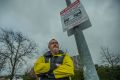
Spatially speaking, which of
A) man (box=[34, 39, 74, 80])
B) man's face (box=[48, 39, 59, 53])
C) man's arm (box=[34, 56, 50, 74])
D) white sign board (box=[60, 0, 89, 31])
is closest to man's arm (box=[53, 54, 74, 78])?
man (box=[34, 39, 74, 80])

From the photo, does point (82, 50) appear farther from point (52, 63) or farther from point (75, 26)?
point (52, 63)

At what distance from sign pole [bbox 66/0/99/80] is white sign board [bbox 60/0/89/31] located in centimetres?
24

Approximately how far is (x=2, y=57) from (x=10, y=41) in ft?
11.9

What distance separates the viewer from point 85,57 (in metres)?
2.96

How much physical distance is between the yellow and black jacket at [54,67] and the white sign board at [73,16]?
923 mm

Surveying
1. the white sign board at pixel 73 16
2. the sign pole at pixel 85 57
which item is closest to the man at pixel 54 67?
the sign pole at pixel 85 57

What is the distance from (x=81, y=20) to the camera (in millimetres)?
2975

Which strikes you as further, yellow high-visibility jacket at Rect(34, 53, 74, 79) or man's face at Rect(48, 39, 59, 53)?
man's face at Rect(48, 39, 59, 53)

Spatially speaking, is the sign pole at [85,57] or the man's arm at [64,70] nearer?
the man's arm at [64,70]

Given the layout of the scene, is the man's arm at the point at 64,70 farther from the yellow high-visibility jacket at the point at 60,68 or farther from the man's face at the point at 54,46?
the man's face at the point at 54,46

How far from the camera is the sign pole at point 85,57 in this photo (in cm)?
273

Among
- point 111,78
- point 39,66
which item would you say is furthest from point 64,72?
point 111,78

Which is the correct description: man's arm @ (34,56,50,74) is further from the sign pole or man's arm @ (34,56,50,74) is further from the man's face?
the sign pole

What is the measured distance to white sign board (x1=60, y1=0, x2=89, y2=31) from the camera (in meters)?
2.99
